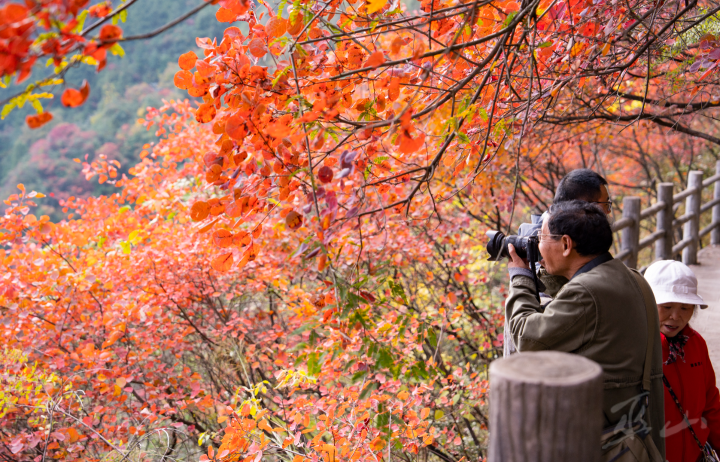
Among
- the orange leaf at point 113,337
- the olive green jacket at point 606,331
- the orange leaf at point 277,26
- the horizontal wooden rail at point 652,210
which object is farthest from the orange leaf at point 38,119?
the horizontal wooden rail at point 652,210

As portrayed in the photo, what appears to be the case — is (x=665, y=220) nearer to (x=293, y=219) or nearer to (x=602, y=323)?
(x=602, y=323)

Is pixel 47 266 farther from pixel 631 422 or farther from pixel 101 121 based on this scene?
pixel 101 121

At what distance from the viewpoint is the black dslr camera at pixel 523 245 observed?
1.80 meters

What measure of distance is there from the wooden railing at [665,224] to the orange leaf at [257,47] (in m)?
2.82

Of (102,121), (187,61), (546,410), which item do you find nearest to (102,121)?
(102,121)

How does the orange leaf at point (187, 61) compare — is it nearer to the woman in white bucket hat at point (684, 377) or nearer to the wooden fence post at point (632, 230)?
the woman in white bucket hat at point (684, 377)

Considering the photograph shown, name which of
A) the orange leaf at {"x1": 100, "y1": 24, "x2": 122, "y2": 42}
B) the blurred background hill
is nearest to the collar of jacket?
the orange leaf at {"x1": 100, "y1": 24, "x2": 122, "y2": 42}

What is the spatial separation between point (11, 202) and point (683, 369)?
192 inches

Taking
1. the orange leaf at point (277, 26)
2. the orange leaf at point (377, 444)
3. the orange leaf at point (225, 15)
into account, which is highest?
the orange leaf at point (225, 15)

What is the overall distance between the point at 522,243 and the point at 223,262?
117 cm

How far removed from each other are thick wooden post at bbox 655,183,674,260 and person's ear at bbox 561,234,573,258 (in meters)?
4.24

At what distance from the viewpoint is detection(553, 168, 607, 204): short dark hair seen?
2227 millimetres

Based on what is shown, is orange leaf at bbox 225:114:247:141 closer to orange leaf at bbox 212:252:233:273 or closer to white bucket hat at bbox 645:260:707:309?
orange leaf at bbox 212:252:233:273

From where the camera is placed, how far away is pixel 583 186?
7.34 feet
